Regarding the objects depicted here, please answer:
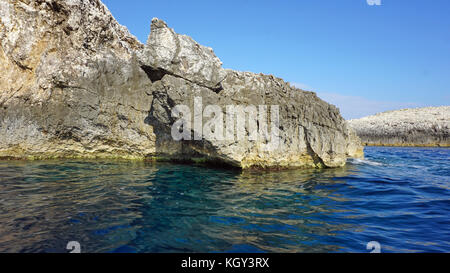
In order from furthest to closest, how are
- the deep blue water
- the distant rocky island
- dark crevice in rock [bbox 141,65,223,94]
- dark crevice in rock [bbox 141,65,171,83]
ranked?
the distant rocky island → dark crevice in rock [bbox 141,65,171,83] → dark crevice in rock [bbox 141,65,223,94] → the deep blue water

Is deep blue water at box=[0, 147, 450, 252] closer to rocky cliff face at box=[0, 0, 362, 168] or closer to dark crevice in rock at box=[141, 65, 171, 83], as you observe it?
rocky cliff face at box=[0, 0, 362, 168]

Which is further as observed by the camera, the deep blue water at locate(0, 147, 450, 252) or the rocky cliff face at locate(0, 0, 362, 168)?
the rocky cliff face at locate(0, 0, 362, 168)

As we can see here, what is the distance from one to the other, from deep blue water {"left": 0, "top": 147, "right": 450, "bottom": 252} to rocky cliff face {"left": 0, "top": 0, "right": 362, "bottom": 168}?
91.6 inches

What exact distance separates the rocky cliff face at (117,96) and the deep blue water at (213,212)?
2.33 m

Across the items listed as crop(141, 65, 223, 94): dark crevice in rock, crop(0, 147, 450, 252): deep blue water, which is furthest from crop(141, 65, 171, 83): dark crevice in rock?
crop(0, 147, 450, 252): deep blue water

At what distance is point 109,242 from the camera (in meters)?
4.40

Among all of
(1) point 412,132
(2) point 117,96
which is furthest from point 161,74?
(1) point 412,132

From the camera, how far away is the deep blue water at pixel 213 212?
4535mm

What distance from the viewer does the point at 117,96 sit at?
44.6 feet

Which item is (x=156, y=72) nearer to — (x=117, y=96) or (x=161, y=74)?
(x=161, y=74)

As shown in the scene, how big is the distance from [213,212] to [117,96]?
1001cm

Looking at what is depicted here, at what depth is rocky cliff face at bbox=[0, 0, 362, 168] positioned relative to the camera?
38.4 feet
